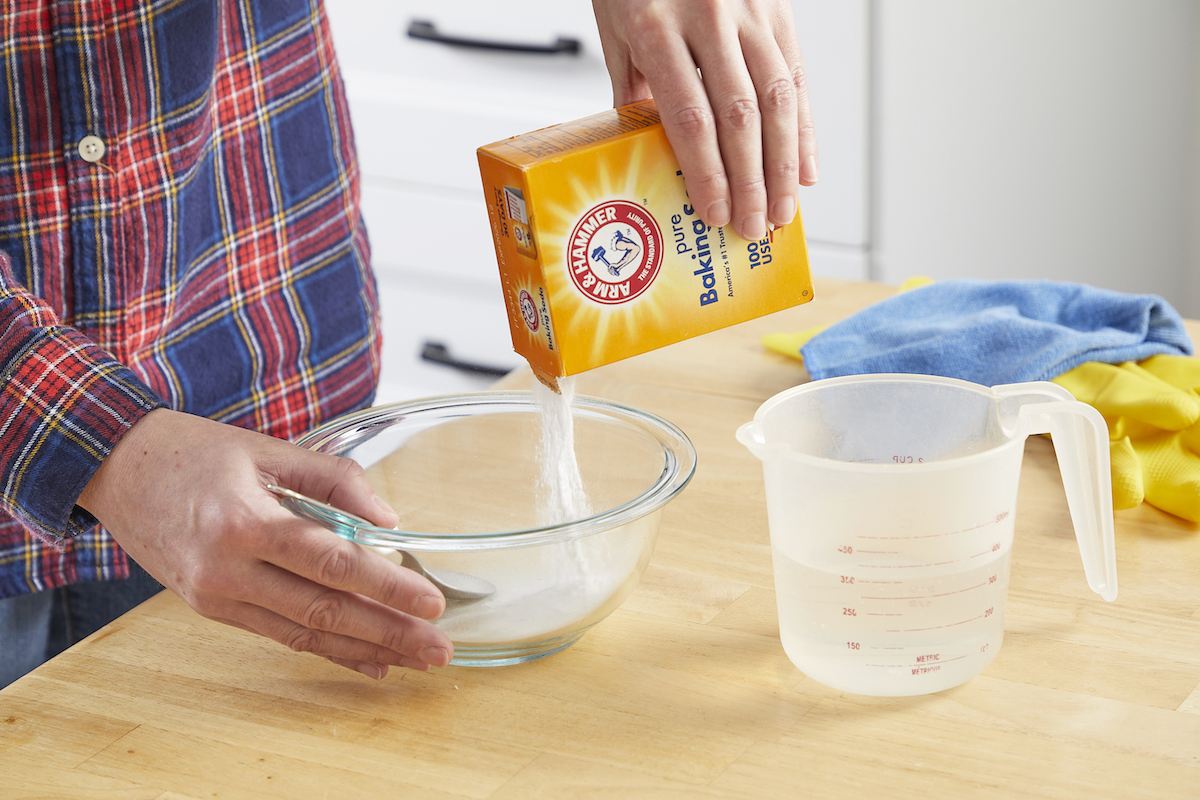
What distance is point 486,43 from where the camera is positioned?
1.90m

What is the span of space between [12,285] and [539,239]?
0.34m

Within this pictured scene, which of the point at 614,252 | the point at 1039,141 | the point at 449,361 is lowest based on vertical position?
the point at 449,361

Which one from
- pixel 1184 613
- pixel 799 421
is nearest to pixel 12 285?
pixel 799 421

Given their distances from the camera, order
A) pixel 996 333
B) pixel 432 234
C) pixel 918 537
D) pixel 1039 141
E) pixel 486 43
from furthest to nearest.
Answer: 1. pixel 432 234
2. pixel 486 43
3. pixel 1039 141
4. pixel 996 333
5. pixel 918 537

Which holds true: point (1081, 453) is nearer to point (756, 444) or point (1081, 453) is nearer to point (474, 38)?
point (756, 444)

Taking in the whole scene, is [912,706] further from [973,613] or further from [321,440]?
[321,440]

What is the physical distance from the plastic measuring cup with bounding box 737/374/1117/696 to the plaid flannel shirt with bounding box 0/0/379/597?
1.23 ft

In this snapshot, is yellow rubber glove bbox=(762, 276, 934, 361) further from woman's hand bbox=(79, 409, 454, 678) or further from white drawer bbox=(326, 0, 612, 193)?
white drawer bbox=(326, 0, 612, 193)

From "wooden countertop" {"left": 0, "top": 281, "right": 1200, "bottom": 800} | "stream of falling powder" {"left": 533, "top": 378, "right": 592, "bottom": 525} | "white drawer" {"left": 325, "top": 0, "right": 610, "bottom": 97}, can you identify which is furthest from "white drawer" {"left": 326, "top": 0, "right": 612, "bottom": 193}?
"wooden countertop" {"left": 0, "top": 281, "right": 1200, "bottom": 800}

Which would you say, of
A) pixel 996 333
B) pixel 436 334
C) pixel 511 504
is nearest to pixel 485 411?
pixel 511 504

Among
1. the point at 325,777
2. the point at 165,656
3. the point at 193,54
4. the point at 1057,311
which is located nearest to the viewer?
the point at 325,777

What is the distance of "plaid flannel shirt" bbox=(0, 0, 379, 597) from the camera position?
678 millimetres

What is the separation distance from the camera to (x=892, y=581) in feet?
1.82

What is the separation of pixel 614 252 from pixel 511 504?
0.21m
